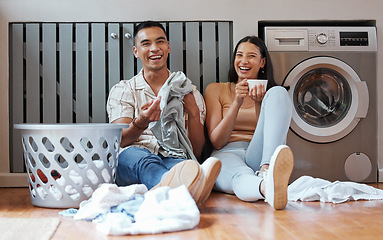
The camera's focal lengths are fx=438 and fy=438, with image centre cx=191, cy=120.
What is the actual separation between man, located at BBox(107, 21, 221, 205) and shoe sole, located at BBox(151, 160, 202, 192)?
0.72ft

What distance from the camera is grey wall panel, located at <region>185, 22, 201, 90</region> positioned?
241 cm

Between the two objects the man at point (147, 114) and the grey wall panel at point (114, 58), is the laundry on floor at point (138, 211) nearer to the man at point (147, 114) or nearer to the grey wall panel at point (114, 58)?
the man at point (147, 114)

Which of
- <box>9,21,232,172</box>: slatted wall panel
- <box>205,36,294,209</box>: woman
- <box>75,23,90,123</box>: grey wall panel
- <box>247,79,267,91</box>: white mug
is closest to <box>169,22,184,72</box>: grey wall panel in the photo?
<box>9,21,232,172</box>: slatted wall panel

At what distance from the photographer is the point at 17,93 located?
2377 mm

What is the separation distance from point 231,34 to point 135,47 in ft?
1.80

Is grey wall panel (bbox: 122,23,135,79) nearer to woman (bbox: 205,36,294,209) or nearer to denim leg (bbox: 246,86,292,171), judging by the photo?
woman (bbox: 205,36,294,209)

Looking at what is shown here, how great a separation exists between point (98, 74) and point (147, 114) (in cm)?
75

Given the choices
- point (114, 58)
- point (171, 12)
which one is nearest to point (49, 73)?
point (114, 58)

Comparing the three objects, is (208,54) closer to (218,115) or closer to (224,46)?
(224,46)

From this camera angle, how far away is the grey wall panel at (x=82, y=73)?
2375 mm

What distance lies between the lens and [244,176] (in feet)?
5.57

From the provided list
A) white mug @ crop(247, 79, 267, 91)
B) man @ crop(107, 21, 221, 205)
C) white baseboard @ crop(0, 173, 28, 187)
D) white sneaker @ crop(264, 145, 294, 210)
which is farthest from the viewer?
white baseboard @ crop(0, 173, 28, 187)

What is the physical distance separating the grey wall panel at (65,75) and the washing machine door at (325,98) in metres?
1.17

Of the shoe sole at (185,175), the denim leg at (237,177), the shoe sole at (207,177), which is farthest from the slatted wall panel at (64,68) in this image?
the shoe sole at (207,177)
